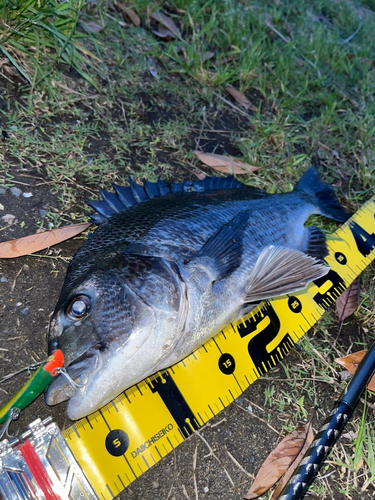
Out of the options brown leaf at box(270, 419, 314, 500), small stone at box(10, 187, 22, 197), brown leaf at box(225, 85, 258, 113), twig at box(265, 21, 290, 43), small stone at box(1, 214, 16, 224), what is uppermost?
twig at box(265, 21, 290, 43)

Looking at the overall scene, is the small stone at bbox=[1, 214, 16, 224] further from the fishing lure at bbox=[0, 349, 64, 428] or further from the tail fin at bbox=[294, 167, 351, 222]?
the tail fin at bbox=[294, 167, 351, 222]

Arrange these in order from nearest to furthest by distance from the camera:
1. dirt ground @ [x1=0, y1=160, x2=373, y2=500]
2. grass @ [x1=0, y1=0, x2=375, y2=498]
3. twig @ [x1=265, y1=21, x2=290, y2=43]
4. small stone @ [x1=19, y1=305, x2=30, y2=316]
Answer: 1. dirt ground @ [x1=0, y1=160, x2=373, y2=500]
2. small stone @ [x1=19, y1=305, x2=30, y2=316]
3. grass @ [x1=0, y1=0, x2=375, y2=498]
4. twig @ [x1=265, y1=21, x2=290, y2=43]

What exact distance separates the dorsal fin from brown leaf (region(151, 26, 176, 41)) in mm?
2303

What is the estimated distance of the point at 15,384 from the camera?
211 centimetres

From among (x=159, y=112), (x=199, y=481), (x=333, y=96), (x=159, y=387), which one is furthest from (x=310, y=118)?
(x=199, y=481)

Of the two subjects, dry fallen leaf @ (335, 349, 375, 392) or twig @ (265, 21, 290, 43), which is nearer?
dry fallen leaf @ (335, 349, 375, 392)

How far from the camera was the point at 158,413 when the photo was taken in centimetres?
213

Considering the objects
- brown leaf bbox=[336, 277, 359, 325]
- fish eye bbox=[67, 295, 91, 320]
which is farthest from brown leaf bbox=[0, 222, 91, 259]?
brown leaf bbox=[336, 277, 359, 325]

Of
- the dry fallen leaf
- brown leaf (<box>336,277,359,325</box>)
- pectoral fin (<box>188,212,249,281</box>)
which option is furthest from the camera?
brown leaf (<box>336,277,359,325</box>)

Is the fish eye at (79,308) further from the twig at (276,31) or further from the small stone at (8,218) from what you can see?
the twig at (276,31)

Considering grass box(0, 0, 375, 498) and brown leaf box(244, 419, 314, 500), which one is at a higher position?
grass box(0, 0, 375, 498)

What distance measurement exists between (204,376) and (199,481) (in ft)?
1.75

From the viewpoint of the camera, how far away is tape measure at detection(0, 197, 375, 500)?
184cm

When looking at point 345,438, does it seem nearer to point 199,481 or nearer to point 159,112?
point 199,481
